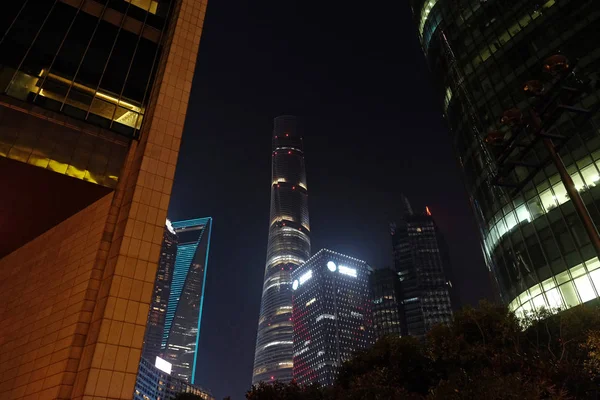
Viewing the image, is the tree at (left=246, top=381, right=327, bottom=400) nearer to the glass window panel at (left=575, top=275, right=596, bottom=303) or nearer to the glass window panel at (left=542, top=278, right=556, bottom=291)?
the glass window panel at (left=542, top=278, right=556, bottom=291)

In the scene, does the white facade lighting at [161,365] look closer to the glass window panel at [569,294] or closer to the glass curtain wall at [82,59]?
the glass window panel at [569,294]

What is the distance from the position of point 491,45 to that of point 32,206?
178ft

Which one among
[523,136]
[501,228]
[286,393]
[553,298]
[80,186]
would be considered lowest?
[286,393]

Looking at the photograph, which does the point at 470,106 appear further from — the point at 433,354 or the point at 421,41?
the point at 433,354

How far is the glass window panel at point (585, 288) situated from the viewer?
36.8 m

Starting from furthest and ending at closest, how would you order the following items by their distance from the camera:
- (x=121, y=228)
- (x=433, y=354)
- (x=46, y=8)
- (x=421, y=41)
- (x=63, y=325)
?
(x=421, y=41) < (x=433, y=354) < (x=46, y=8) < (x=121, y=228) < (x=63, y=325)

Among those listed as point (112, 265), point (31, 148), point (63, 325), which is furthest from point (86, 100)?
point (63, 325)

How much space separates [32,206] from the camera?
21.3 metres

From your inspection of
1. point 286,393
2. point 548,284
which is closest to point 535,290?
point 548,284

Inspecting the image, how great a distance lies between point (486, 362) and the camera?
1053 inches

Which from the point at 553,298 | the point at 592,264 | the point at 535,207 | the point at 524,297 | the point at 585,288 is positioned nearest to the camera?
the point at 592,264

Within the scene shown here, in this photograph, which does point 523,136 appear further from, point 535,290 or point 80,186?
point 80,186

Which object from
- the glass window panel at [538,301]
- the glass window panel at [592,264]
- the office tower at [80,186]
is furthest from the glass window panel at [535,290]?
the office tower at [80,186]

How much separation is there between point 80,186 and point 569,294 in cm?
4078
